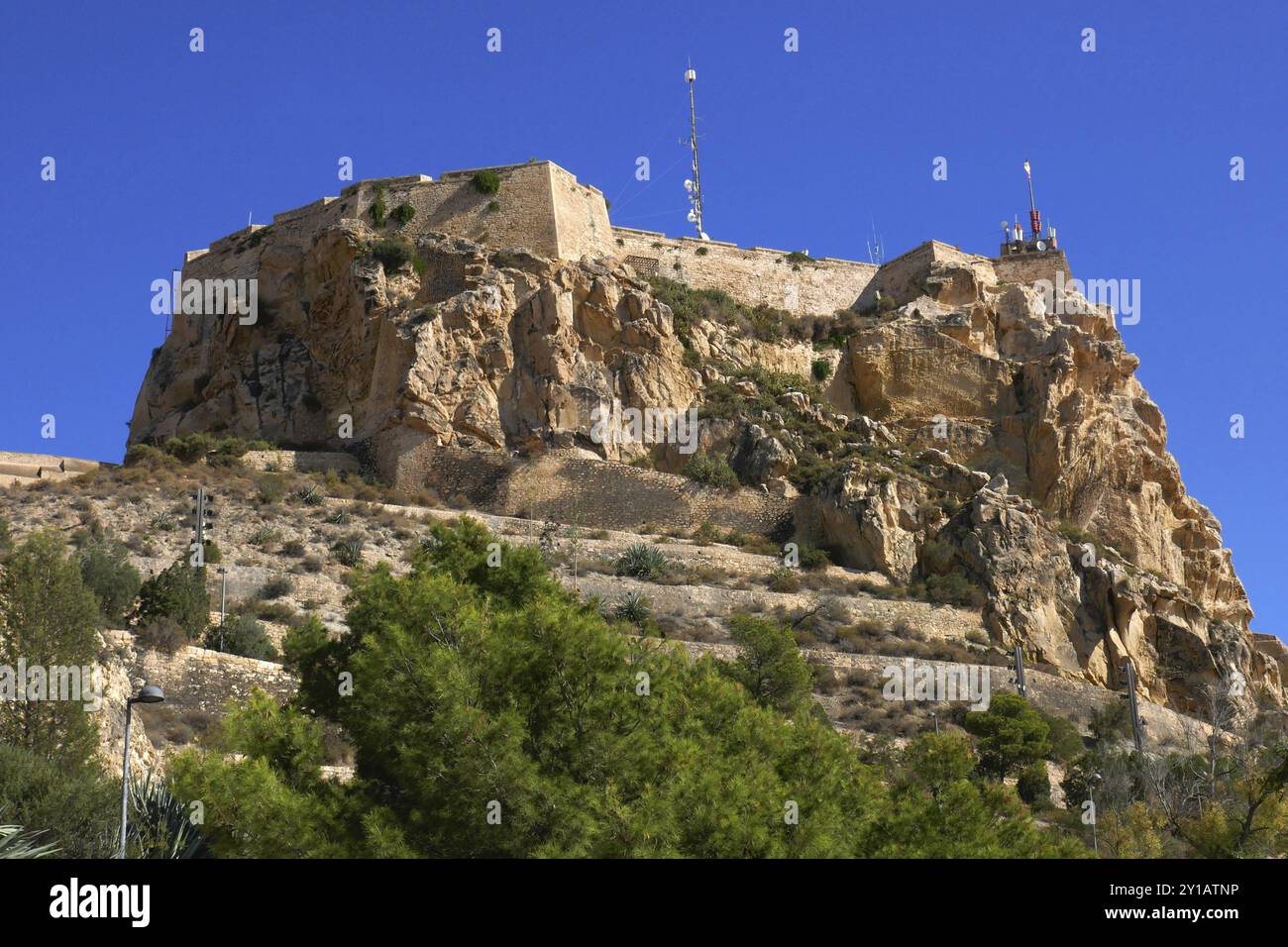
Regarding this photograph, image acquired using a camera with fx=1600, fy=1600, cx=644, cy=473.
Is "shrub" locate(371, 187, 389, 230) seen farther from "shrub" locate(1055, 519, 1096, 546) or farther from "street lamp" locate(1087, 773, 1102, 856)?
"street lamp" locate(1087, 773, 1102, 856)

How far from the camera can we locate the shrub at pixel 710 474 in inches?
1592

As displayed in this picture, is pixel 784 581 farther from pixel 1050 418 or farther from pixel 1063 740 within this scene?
pixel 1050 418

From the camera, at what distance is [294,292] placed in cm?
4538

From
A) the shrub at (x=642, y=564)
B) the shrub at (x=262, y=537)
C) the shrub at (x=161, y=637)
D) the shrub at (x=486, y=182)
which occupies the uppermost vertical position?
the shrub at (x=486, y=182)

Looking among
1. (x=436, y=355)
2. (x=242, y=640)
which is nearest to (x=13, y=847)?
(x=242, y=640)

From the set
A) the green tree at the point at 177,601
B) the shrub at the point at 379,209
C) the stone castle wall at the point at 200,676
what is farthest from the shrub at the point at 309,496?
the stone castle wall at the point at 200,676

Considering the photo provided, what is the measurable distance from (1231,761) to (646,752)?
18.1 m

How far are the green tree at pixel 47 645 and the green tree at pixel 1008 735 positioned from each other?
1586 cm

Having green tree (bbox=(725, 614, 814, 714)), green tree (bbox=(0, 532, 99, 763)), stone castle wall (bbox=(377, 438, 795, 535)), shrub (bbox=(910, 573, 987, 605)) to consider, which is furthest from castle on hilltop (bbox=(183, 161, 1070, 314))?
green tree (bbox=(0, 532, 99, 763))

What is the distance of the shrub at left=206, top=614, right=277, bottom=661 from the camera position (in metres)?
26.7

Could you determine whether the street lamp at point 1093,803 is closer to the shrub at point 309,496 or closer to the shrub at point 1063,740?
the shrub at point 1063,740

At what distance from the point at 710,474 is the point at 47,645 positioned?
23521 millimetres

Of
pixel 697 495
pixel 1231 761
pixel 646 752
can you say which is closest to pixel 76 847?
pixel 646 752

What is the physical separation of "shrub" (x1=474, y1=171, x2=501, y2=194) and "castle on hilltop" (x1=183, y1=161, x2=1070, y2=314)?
41mm
